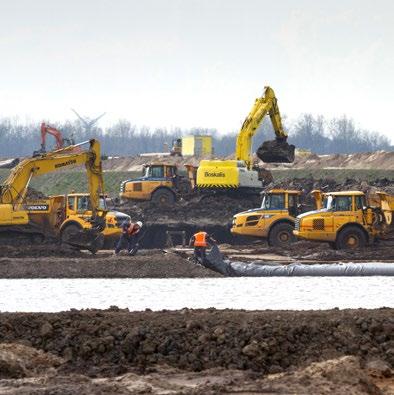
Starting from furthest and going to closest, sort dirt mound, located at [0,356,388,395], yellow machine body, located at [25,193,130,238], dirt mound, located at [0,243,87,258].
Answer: yellow machine body, located at [25,193,130,238], dirt mound, located at [0,243,87,258], dirt mound, located at [0,356,388,395]

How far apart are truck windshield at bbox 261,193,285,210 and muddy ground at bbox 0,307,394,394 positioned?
24619 mm

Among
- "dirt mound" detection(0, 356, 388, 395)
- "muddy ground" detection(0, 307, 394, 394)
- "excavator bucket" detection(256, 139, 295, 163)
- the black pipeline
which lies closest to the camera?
"dirt mound" detection(0, 356, 388, 395)

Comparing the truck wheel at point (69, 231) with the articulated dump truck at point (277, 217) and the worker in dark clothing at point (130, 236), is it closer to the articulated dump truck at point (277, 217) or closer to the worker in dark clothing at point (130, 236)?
the worker in dark clothing at point (130, 236)

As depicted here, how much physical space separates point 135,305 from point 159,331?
27.2 feet

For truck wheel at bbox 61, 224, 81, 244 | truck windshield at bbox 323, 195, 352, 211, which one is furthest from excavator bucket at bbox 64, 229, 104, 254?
truck windshield at bbox 323, 195, 352, 211

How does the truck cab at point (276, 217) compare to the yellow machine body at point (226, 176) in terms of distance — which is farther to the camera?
the yellow machine body at point (226, 176)

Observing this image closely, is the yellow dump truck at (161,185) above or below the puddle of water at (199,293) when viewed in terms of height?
above

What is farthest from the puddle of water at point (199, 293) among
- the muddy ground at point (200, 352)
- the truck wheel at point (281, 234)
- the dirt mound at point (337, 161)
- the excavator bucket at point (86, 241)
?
the dirt mound at point (337, 161)

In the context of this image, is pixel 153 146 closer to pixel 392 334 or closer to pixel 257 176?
pixel 257 176

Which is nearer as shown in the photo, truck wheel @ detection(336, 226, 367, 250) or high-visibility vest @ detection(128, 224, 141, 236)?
high-visibility vest @ detection(128, 224, 141, 236)

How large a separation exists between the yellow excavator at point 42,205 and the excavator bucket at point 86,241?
317 millimetres

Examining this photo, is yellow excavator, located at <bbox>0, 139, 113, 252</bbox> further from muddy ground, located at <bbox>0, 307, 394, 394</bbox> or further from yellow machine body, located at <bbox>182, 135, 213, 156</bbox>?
yellow machine body, located at <bbox>182, 135, 213, 156</bbox>

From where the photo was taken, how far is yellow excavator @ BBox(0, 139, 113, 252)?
132ft

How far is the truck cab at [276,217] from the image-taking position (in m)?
40.9
